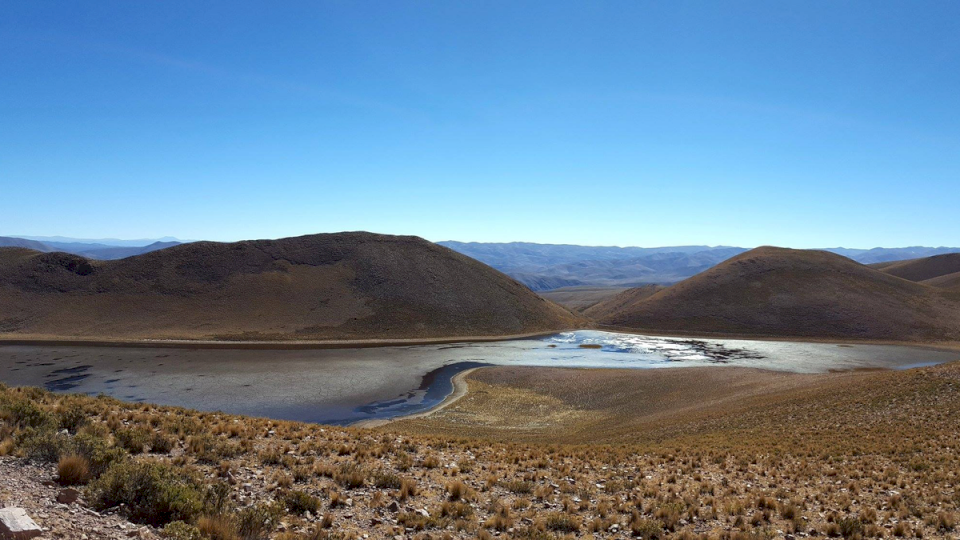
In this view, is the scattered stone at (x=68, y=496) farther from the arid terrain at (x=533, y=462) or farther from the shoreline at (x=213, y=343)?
the shoreline at (x=213, y=343)

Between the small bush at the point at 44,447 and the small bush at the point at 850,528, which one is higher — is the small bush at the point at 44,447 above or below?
above

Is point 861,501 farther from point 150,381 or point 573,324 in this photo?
point 573,324

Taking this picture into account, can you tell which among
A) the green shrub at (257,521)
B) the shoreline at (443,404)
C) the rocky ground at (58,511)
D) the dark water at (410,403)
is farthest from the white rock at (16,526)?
the dark water at (410,403)

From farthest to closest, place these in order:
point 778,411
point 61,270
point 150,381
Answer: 1. point 61,270
2. point 150,381
3. point 778,411

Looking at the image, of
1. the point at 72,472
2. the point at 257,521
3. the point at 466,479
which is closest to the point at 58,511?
the point at 72,472

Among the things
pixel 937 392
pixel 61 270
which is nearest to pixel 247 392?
pixel 937 392

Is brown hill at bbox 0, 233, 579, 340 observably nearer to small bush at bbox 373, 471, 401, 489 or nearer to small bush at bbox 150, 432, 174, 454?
small bush at bbox 150, 432, 174, 454
